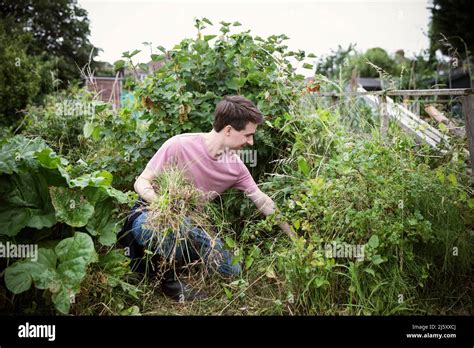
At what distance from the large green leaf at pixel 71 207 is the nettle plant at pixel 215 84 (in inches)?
50.9

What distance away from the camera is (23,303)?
90.4 inches

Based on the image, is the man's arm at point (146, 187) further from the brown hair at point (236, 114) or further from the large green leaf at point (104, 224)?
the brown hair at point (236, 114)

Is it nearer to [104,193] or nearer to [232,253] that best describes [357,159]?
[232,253]

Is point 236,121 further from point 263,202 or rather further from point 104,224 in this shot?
point 104,224

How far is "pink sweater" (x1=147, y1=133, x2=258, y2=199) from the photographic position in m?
2.89

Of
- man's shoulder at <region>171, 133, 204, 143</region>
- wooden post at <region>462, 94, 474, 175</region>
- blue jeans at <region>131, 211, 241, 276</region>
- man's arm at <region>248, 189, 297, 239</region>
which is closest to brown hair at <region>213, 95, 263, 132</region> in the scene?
man's shoulder at <region>171, 133, 204, 143</region>

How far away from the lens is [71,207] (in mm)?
2279

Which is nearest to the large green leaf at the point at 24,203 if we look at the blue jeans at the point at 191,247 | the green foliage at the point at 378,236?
the blue jeans at the point at 191,247

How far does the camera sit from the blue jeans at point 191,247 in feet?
8.30

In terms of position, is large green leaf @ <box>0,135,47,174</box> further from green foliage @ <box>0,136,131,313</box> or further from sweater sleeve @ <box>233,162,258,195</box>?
sweater sleeve @ <box>233,162,258,195</box>

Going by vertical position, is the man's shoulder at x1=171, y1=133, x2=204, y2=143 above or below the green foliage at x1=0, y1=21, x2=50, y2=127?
below

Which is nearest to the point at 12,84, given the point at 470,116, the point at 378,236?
the point at 378,236

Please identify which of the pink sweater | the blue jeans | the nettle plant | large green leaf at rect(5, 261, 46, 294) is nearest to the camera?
large green leaf at rect(5, 261, 46, 294)
